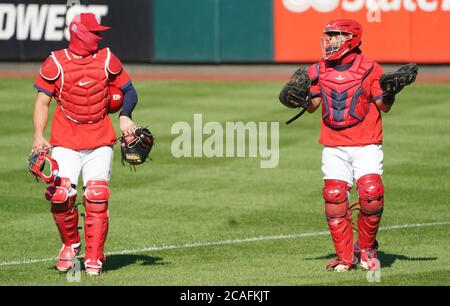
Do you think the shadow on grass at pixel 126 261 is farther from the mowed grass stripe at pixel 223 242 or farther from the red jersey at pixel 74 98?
the red jersey at pixel 74 98

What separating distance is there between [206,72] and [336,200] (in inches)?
649

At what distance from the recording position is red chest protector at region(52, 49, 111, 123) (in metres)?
9.98

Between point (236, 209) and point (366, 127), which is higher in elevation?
point (366, 127)

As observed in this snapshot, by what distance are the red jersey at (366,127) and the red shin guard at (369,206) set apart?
332mm

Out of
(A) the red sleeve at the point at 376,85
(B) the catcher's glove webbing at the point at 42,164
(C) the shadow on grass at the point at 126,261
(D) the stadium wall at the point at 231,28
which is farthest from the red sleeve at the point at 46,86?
(D) the stadium wall at the point at 231,28

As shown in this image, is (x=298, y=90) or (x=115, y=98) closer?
(x=298, y=90)

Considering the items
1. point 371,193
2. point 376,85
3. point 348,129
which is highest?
point 376,85

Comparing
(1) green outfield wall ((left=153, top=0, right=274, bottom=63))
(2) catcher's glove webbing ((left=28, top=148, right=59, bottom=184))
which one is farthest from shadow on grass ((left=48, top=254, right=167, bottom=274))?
(1) green outfield wall ((left=153, top=0, right=274, bottom=63))

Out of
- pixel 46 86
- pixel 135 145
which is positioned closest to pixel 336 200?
pixel 135 145

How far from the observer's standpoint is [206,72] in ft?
86.1

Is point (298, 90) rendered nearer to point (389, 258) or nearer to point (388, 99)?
point (388, 99)

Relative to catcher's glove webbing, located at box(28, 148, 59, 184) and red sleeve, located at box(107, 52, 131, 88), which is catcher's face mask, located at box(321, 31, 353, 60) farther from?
catcher's glove webbing, located at box(28, 148, 59, 184)

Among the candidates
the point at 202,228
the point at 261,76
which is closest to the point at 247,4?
the point at 261,76

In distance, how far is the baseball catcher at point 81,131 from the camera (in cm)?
993
